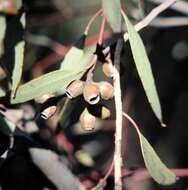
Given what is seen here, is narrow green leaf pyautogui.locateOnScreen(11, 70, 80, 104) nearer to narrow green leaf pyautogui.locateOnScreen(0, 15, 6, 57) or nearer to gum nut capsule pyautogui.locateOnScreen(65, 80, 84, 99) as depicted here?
gum nut capsule pyautogui.locateOnScreen(65, 80, 84, 99)

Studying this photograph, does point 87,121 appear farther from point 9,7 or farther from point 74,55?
point 9,7

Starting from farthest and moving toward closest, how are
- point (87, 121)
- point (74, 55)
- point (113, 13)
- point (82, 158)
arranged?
point (82, 158) → point (74, 55) → point (87, 121) → point (113, 13)

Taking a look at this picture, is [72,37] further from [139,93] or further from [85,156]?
[85,156]

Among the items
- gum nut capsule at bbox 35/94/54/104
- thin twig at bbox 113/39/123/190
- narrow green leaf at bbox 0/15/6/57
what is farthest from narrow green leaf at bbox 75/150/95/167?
thin twig at bbox 113/39/123/190

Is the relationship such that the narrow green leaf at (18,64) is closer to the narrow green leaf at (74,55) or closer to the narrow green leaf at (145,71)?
the narrow green leaf at (74,55)

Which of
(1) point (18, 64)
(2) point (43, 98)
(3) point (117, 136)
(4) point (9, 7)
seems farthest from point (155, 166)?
(4) point (9, 7)

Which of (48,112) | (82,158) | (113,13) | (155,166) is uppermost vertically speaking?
(113,13)
